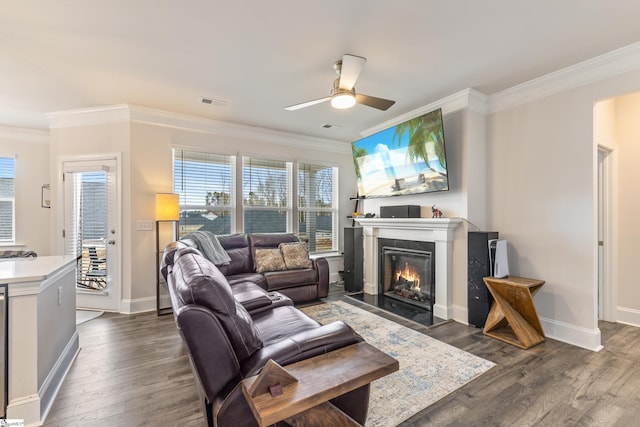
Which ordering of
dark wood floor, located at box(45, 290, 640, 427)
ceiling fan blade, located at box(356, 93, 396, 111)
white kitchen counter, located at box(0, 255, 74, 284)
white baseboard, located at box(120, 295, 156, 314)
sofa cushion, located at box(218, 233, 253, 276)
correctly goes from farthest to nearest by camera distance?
1. sofa cushion, located at box(218, 233, 253, 276)
2. white baseboard, located at box(120, 295, 156, 314)
3. ceiling fan blade, located at box(356, 93, 396, 111)
4. dark wood floor, located at box(45, 290, 640, 427)
5. white kitchen counter, located at box(0, 255, 74, 284)

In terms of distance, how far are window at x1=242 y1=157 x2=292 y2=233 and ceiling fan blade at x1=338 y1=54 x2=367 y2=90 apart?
2.58m

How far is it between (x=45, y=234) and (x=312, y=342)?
5817 millimetres

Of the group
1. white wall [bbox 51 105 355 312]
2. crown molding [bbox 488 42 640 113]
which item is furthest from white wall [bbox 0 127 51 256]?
crown molding [bbox 488 42 640 113]

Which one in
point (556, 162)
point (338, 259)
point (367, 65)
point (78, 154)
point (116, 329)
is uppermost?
point (367, 65)

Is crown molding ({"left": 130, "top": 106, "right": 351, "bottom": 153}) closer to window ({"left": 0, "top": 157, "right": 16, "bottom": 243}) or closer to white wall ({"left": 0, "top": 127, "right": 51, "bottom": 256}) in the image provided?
white wall ({"left": 0, "top": 127, "right": 51, "bottom": 256})

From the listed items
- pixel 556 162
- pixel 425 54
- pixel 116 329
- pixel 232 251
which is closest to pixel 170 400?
pixel 116 329

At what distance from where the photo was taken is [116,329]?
328cm

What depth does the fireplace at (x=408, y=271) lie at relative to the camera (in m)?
3.88

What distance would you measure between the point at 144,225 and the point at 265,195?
185cm

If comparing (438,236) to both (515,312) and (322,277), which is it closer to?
(515,312)

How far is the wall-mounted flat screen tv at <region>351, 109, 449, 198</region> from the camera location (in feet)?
11.6

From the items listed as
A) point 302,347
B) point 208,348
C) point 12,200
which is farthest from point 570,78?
point 12,200

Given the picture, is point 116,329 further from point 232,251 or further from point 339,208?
point 339,208

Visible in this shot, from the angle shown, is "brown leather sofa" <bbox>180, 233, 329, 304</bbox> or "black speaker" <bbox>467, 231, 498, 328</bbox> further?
"brown leather sofa" <bbox>180, 233, 329, 304</bbox>
